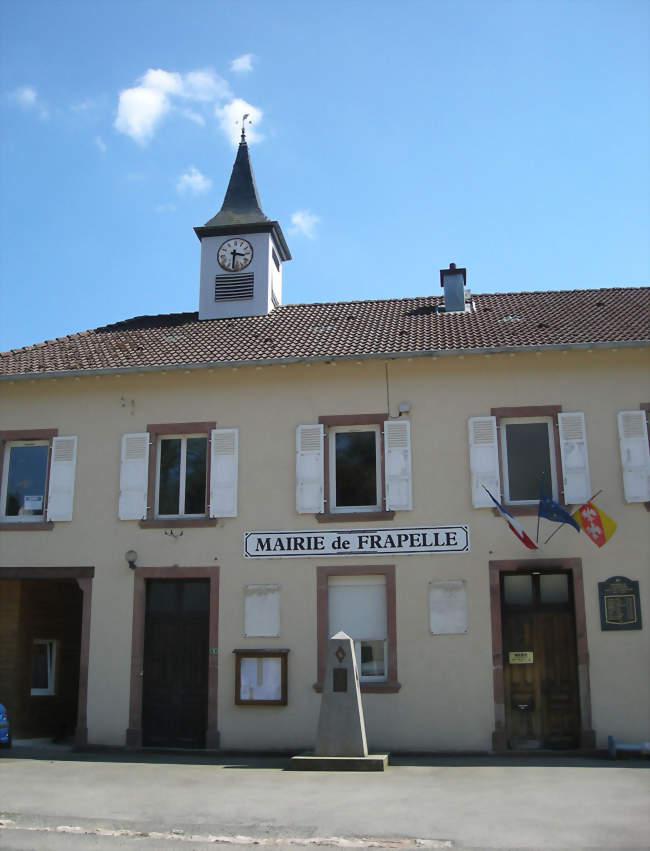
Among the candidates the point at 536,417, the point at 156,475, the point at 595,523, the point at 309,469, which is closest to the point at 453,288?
the point at 536,417

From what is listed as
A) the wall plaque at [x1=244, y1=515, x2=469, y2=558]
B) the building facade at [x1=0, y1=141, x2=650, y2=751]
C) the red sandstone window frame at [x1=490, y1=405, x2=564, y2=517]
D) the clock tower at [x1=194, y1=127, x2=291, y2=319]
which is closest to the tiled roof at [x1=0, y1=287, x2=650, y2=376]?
the building facade at [x1=0, y1=141, x2=650, y2=751]

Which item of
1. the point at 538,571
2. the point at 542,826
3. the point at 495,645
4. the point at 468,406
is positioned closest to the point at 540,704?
the point at 495,645

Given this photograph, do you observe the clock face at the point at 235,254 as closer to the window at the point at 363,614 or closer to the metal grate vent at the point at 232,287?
the metal grate vent at the point at 232,287

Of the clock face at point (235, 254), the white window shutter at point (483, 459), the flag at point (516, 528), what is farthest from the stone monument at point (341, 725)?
the clock face at point (235, 254)

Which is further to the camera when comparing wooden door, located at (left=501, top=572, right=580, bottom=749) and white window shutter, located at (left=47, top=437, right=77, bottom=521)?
white window shutter, located at (left=47, top=437, right=77, bottom=521)

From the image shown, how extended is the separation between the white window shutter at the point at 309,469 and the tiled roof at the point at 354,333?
119cm

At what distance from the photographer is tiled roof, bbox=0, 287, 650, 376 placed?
563 inches

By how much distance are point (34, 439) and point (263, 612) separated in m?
4.89

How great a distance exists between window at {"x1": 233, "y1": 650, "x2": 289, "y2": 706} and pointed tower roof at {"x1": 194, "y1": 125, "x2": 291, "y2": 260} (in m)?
9.12

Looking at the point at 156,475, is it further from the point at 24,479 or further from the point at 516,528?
the point at 516,528

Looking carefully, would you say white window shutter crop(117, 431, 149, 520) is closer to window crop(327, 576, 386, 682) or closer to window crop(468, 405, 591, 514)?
window crop(327, 576, 386, 682)

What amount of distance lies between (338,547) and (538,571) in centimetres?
300

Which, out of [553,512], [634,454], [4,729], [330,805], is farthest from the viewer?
[4,729]

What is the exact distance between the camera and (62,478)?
14.7 m
